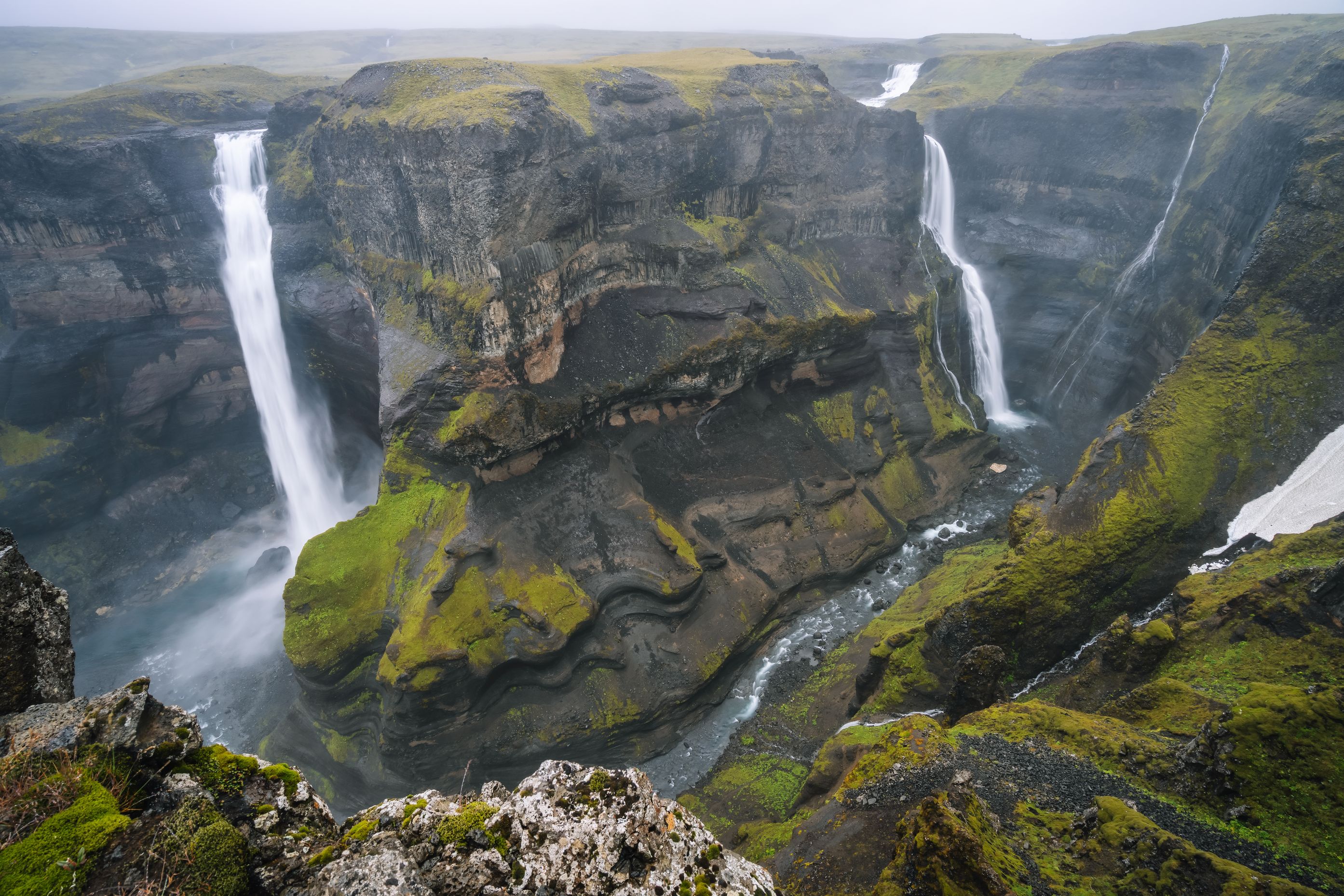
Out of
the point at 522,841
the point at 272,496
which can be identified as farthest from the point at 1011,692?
the point at 272,496

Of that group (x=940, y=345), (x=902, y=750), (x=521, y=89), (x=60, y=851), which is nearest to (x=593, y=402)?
(x=521, y=89)

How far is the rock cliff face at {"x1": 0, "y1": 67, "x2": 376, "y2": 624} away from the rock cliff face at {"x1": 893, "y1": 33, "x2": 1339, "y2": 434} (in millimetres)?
37356

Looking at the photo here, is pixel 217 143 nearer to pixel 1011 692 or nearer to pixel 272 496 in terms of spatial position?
pixel 272 496

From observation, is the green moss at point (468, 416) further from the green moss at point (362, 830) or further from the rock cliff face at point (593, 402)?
the green moss at point (362, 830)

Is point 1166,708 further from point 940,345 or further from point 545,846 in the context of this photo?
point 940,345

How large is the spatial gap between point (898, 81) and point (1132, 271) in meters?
33.1

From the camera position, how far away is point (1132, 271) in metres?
34.5

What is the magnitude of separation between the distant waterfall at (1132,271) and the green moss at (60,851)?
41.6 m

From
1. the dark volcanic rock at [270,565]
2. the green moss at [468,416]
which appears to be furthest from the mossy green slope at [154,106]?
the green moss at [468,416]

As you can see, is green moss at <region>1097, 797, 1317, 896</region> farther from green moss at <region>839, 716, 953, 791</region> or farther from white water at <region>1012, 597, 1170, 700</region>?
white water at <region>1012, 597, 1170, 700</region>

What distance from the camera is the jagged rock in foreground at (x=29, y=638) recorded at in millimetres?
6305

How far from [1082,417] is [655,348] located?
2528cm

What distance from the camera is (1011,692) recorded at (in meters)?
16.6

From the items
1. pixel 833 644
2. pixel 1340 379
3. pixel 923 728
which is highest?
pixel 1340 379
